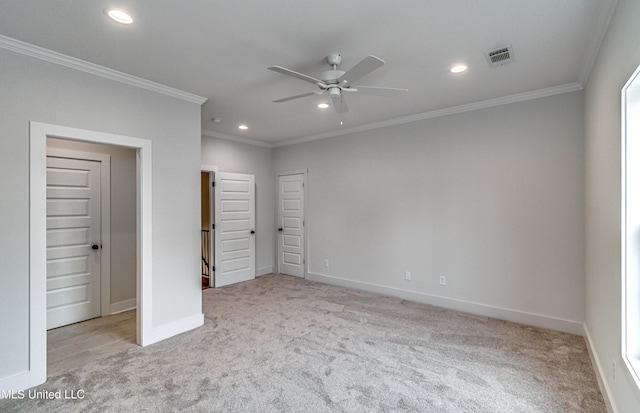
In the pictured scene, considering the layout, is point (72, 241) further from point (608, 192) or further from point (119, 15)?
point (608, 192)

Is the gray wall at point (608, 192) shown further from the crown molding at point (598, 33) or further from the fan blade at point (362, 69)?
Result: the fan blade at point (362, 69)

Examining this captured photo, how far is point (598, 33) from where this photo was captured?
2.26 meters

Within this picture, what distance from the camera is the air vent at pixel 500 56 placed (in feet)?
8.41

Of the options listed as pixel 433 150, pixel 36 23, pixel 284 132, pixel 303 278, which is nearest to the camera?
pixel 36 23

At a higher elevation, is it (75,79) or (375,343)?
(75,79)

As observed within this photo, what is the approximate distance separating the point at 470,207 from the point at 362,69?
2.73 metres

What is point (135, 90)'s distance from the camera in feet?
10.2

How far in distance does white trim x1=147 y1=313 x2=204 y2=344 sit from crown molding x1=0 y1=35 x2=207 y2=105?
2602 millimetres

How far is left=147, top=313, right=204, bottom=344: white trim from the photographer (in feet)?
10.5

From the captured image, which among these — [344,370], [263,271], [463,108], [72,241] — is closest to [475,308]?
[344,370]

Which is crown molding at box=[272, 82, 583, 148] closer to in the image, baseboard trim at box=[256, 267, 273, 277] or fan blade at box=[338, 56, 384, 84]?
fan blade at box=[338, 56, 384, 84]

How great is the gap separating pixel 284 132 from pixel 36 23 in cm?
362

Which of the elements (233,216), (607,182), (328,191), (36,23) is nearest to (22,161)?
(36,23)

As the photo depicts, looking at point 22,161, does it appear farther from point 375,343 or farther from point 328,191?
point 328,191
